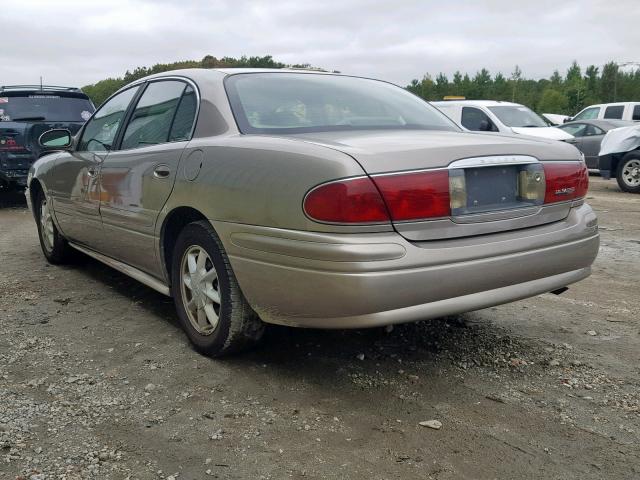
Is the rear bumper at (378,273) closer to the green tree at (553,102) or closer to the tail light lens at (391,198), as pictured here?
the tail light lens at (391,198)

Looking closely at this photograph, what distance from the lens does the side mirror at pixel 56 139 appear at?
533 centimetres

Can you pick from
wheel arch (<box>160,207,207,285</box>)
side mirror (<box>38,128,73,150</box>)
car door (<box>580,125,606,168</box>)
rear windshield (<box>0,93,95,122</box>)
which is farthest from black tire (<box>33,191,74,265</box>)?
car door (<box>580,125,606,168</box>)

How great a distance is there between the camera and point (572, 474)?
7.59 ft

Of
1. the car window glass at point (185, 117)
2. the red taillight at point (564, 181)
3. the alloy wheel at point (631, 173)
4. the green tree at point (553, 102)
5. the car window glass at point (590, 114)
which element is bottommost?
the green tree at point (553, 102)

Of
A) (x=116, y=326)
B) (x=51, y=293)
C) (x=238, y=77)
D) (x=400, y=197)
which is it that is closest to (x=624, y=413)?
(x=400, y=197)

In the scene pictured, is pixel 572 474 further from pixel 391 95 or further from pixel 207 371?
pixel 391 95

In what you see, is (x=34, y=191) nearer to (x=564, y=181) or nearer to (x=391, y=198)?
(x=391, y=198)

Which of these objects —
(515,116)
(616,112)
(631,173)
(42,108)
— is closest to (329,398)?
(42,108)

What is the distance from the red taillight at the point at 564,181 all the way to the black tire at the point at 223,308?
1.53 metres

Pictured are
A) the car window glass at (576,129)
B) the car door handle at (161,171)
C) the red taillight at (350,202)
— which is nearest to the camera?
the red taillight at (350,202)

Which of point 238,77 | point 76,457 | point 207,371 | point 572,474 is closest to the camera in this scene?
point 572,474

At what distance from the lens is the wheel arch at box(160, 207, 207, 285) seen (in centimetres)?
345

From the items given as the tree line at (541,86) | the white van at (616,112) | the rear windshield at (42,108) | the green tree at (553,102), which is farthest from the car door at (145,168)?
the green tree at (553,102)

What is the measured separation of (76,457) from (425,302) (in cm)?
147
